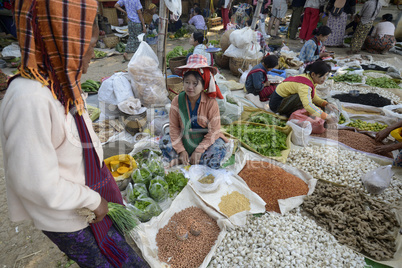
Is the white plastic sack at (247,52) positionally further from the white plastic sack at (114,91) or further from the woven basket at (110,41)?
the woven basket at (110,41)

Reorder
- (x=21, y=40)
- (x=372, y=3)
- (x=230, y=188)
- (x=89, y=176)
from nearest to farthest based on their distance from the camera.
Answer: (x=21, y=40) < (x=89, y=176) < (x=230, y=188) < (x=372, y=3)

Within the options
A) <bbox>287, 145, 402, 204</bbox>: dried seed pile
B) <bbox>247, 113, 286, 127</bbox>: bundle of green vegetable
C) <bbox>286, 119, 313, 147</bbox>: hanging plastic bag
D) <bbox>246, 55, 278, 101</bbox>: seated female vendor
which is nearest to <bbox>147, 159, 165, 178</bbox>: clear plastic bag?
<bbox>287, 145, 402, 204</bbox>: dried seed pile

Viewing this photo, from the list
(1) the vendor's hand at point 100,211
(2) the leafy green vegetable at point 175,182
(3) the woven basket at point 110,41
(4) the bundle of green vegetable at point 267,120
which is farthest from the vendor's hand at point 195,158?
(3) the woven basket at point 110,41

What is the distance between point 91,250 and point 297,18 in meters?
9.73

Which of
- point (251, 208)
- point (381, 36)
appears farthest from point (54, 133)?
point (381, 36)

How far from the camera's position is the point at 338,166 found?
9.36 ft

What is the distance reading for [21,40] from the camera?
0.77m

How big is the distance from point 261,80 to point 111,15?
8344mm

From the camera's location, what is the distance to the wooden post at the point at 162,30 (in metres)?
3.37

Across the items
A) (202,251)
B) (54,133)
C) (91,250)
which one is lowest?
(202,251)

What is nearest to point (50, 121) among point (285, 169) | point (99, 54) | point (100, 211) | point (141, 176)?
point (100, 211)

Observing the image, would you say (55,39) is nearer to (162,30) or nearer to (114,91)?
(114,91)

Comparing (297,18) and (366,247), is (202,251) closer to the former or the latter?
(366,247)

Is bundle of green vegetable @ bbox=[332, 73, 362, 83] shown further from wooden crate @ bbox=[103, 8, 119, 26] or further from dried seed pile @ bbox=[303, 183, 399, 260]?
wooden crate @ bbox=[103, 8, 119, 26]
